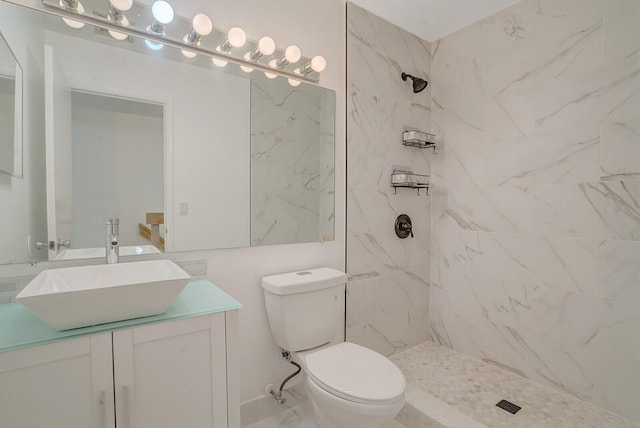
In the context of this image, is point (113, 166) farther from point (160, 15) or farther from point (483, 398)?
point (483, 398)

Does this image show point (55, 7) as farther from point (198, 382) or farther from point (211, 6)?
point (198, 382)

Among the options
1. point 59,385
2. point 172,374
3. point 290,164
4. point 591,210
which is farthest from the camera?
point 290,164

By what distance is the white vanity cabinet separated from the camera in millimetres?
892

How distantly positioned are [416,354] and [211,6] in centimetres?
252

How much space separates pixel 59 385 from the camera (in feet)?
3.04

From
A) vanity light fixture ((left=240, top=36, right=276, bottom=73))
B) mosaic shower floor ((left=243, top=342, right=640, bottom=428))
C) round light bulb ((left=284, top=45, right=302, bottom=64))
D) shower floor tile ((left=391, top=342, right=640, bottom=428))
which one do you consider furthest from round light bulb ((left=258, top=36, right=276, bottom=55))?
shower floor tile ((left=391, top=342, right=640, bottom=428))

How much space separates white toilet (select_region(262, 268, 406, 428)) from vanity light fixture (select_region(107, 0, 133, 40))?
50.8 inches

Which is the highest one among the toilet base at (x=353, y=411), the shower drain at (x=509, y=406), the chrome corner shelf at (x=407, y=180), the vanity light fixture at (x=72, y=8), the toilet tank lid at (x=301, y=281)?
the vanity light fixture at (x=72, y=8)

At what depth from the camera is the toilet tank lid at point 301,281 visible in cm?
160

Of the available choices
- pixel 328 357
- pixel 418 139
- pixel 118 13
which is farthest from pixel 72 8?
pixel 418 139

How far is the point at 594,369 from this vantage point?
68.6 inches

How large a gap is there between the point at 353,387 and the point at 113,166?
1373 mm

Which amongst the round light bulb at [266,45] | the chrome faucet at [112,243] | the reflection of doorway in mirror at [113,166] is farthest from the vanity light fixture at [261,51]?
the chrome faucet at [112,243]

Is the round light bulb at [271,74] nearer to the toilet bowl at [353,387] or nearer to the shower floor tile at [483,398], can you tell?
the toilet bowl at [353,387]
